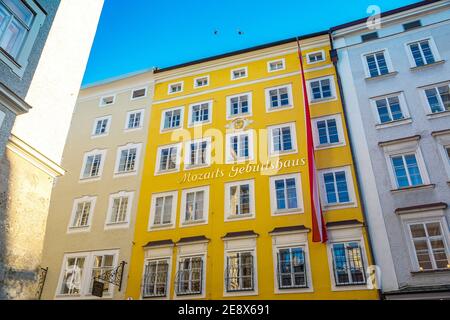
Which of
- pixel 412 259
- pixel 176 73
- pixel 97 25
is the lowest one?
pixel 412 259

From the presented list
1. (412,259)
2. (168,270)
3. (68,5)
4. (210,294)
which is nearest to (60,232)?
(168,270)

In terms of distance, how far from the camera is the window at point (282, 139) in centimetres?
2061

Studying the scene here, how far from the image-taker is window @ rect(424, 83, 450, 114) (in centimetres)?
1855

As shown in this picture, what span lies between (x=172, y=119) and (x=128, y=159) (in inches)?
162

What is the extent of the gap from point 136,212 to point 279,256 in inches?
360

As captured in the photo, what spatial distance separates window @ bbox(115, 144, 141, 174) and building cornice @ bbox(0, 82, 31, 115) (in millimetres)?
14149

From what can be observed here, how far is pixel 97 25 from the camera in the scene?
49.3ft

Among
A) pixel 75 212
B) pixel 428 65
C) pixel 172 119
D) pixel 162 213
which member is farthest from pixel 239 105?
pixel 75 212

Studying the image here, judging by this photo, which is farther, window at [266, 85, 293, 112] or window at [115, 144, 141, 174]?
window at [115, 144, 141, 174]

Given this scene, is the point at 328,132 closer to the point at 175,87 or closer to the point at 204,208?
the point at 204,208

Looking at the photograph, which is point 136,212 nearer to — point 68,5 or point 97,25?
point 97,25

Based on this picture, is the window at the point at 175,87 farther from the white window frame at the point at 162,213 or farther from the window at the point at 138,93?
the white window frame at the point at 162,213

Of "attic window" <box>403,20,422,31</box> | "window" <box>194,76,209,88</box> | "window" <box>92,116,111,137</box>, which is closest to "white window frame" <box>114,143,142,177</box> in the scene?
"window" <box>92,116,111,137</box>

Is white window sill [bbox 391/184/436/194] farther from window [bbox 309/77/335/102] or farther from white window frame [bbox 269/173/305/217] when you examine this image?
window [bbox 309/77/335/102]
